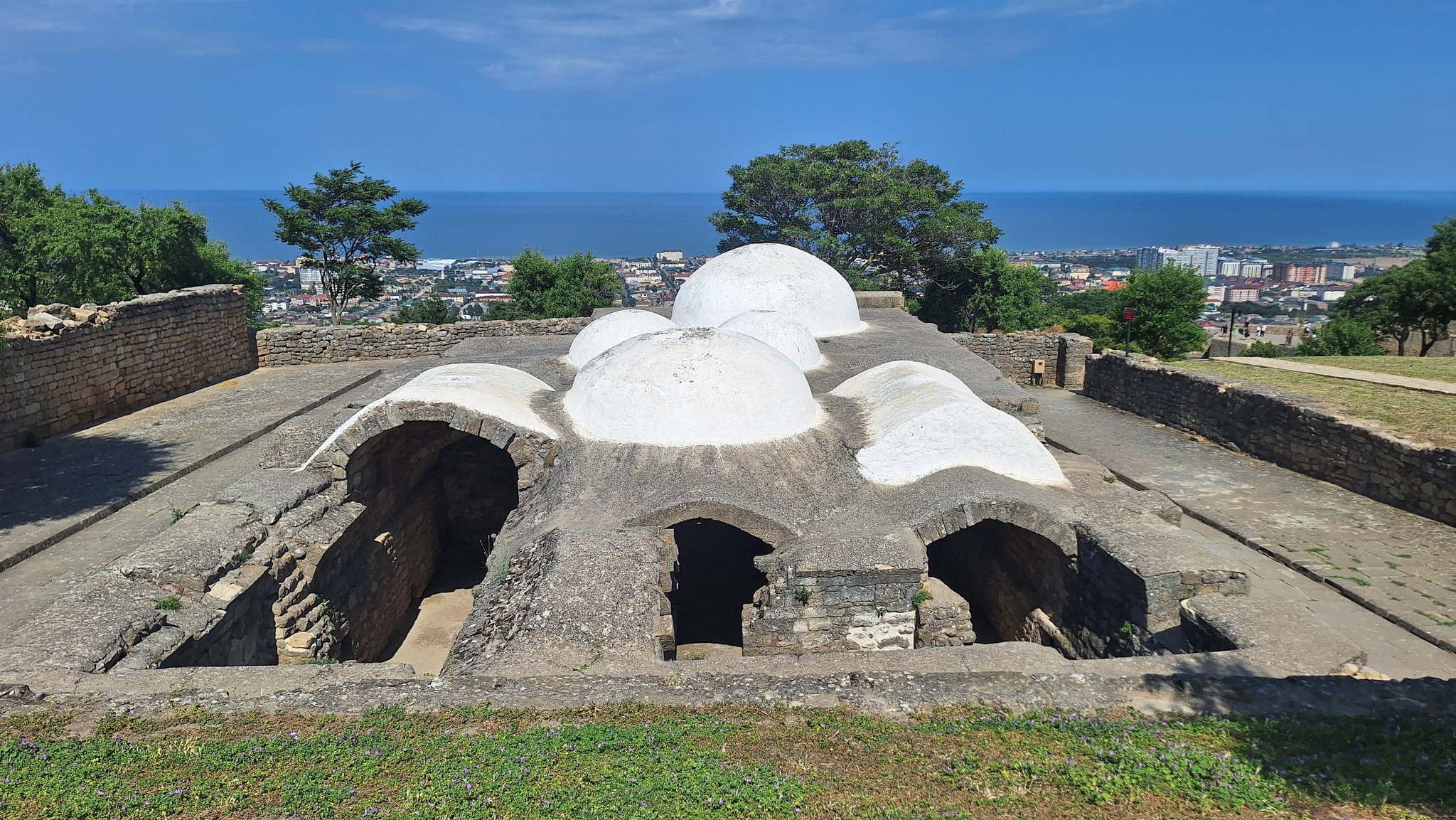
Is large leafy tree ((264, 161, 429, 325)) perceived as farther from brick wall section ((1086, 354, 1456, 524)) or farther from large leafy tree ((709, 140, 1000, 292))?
brick wall section ((1086, 354, 1456, 524))

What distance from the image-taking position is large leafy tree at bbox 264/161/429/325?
27469mm

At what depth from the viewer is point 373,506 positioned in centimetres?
1156

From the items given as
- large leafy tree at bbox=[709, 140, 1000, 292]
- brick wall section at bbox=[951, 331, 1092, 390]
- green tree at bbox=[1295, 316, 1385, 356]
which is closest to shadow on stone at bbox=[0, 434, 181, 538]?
brick wall section at bbox=[951, 331, 1092, 390]

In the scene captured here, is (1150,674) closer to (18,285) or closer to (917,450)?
(917,450)

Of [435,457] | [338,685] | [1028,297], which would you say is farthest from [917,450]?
[1028,297]

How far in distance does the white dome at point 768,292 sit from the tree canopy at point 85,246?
13368 millimetres

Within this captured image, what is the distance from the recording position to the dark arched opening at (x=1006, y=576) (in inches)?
367

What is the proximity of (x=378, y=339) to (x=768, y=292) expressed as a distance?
1185 centimetres

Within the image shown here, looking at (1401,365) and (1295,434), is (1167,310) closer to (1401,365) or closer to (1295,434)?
(1401,365)

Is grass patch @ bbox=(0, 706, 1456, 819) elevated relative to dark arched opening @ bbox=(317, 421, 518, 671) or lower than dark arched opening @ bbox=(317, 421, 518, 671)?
elevated

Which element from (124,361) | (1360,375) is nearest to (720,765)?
(124,361)

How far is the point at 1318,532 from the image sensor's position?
1181cm

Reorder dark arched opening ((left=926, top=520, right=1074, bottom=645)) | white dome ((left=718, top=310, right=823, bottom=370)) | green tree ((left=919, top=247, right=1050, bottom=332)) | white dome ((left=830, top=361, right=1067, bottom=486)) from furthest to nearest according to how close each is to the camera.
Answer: green tree ((left=919, top=247, right=1050, bottom=332)) < white dome ((left=718, top=310, right=823, bottom=370)) < white dome ((left=830, top=361, right=1067, bottom=486)) < dark arched opening ((left=926, top=520, right=1074, bottom=645))

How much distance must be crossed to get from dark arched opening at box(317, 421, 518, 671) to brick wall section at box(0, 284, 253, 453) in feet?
19.1
